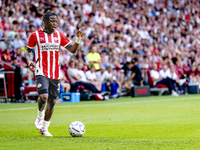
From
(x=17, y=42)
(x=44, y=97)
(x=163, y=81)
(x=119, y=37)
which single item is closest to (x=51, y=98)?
(x=44, y=97)

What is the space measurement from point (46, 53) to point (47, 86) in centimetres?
64

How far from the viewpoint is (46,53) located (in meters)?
6.89

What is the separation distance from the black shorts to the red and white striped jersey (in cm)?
8

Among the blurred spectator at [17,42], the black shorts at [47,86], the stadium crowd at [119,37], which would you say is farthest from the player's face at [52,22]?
the blurred spectator at [17,42]

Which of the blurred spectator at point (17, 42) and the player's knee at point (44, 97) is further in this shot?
the blurred spectator at point (17, 42)

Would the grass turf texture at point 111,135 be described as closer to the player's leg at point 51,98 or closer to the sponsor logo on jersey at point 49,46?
the player's leg at point 51,98

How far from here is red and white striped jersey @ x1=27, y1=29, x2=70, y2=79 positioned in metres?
6.84

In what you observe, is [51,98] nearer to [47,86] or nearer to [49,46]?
[47,86]

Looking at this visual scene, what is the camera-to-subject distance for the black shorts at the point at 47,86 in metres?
6.65

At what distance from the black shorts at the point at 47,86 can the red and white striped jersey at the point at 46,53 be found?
0.08 m

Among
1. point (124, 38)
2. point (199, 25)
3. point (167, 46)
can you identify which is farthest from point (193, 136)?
point (199, 25)

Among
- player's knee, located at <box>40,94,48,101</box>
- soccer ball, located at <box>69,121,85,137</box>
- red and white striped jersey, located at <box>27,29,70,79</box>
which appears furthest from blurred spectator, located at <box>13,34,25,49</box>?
soccer ball, located at <box>69,121,85,137</box>

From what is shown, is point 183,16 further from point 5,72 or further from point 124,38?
point 5,72

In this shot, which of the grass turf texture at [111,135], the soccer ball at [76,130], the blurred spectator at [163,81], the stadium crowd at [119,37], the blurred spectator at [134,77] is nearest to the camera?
the grass turf texture at [111,135]
